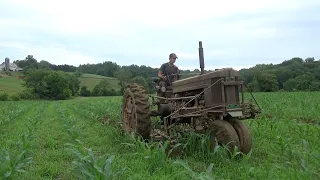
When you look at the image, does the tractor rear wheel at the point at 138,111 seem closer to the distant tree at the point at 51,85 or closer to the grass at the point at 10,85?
the distant tree at the point at 51,85

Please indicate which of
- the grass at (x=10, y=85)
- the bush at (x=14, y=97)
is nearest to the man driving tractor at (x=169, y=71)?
the bush at (x=14, y=97)

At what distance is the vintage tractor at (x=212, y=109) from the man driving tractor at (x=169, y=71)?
85 centimetres

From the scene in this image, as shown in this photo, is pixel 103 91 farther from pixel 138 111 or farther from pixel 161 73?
pixel 138 111

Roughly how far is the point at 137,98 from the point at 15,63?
121 metres

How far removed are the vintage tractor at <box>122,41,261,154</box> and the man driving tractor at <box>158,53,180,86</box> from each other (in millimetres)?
855

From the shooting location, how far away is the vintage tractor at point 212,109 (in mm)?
5488

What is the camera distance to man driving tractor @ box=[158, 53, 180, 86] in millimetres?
7832

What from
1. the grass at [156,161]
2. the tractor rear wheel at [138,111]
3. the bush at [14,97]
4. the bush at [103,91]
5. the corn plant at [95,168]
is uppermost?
the bush at [103,91]

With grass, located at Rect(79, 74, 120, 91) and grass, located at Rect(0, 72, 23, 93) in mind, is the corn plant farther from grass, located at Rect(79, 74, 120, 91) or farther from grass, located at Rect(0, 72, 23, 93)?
grass, located at Rect(79, 74, 120, 91)

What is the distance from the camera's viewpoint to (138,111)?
646cm

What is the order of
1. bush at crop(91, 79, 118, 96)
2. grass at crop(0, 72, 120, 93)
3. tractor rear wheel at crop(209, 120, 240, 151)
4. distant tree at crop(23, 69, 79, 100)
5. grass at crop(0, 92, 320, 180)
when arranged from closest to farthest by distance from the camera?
1. grass at crop(0, 92, 320, 180)
2. tractor rear wheel at crop(209, 120, 240, 151)
3. distant tree at crop(23, 69, 79, 100)
4. bush at crop(91, 79, 118, 96)
5. grass at crop(0, 72, 120, 93)

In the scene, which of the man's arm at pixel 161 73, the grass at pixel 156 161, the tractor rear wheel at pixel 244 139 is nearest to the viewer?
the grass at pixel 156 161

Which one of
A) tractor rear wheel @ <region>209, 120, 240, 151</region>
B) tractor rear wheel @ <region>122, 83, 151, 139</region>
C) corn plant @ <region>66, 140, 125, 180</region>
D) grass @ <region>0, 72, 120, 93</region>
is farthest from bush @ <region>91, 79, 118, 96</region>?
corn plant @ <region>66, 140, 125, 180</region>

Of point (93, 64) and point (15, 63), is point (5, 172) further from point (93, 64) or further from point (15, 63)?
point (15, 63)
